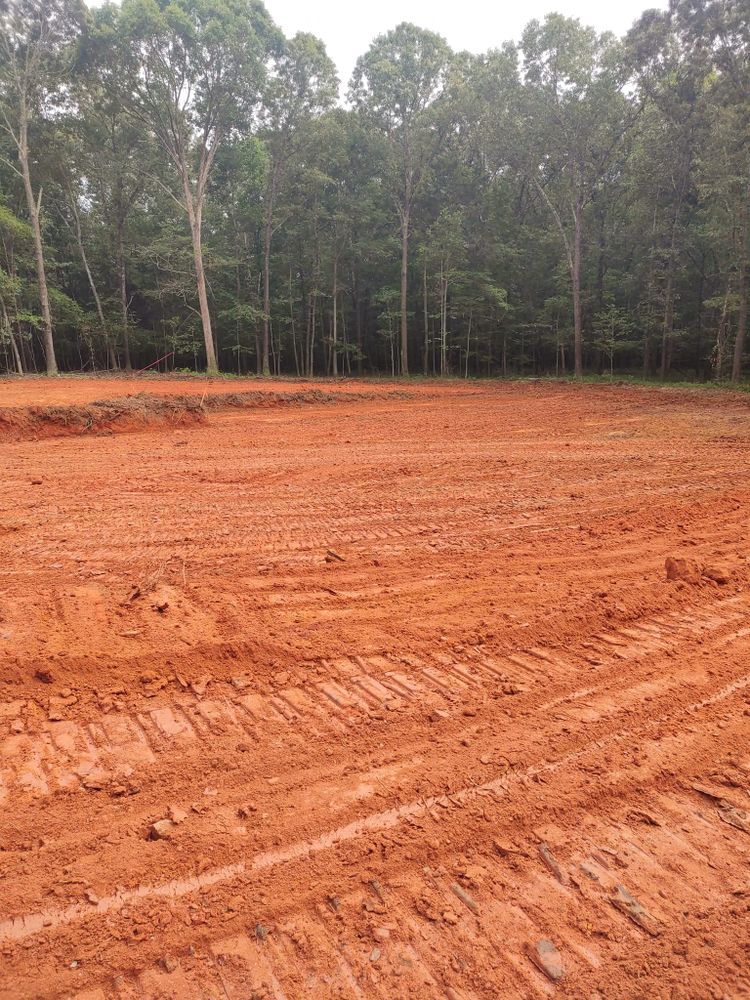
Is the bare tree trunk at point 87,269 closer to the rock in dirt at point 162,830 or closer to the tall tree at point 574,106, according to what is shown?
the tall tree at point 574,106

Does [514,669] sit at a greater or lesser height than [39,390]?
lesser

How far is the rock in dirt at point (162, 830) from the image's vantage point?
79.6 inches

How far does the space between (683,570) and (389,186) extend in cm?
2983

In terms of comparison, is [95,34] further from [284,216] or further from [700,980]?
[700,980]

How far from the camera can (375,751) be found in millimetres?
2434

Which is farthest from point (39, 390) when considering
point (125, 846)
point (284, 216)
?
point (284, 216)

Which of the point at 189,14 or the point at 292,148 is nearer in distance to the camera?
the point at 189,14

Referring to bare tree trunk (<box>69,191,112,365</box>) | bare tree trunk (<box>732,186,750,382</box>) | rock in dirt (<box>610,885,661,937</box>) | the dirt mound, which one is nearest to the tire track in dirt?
rock in dirt (<box>610,885,661,937</box>)

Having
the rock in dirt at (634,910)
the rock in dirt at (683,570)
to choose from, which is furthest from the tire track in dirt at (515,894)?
the rock in dirt at (683,570)

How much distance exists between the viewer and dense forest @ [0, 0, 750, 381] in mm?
20922

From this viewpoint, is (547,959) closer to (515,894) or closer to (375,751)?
(515,894)

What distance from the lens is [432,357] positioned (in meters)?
37.0

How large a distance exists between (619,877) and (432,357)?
36797 millimetres

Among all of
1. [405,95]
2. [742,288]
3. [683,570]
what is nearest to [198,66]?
[405,95]
